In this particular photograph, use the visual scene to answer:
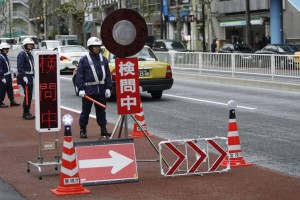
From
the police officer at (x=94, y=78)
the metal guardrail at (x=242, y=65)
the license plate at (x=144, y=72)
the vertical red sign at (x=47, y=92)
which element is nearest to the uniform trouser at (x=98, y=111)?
the police officer at (x=94, y=78)

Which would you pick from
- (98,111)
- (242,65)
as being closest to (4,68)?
(98,111)

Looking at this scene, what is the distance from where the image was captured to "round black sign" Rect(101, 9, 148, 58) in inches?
390

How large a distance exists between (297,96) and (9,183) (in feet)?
49.4

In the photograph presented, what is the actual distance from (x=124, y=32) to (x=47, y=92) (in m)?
1.48

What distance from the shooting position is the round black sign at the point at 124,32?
991 cm

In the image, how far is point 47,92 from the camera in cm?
1059

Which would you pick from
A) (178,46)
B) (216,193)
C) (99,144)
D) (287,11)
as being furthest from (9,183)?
(287,11)

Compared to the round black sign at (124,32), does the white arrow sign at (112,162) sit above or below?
below

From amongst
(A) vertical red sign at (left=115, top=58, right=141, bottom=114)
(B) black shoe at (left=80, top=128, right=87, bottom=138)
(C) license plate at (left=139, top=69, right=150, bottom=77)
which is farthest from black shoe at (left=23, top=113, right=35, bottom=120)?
(A) vertical red sign at (left=115, top=58, right=141, bottom=114)

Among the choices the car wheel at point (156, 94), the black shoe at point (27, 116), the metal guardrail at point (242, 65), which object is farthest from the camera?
the metal guardrail at point (242, 65)

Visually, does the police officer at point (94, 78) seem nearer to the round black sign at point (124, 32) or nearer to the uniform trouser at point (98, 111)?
the uniform trouser at point (98, 111)

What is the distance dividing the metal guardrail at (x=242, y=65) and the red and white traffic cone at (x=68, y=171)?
1676 cm

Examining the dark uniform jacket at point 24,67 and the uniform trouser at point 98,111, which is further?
the dark uniform jacket at point 24,67

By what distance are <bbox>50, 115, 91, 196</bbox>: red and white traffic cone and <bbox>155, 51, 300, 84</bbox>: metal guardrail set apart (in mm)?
16758
